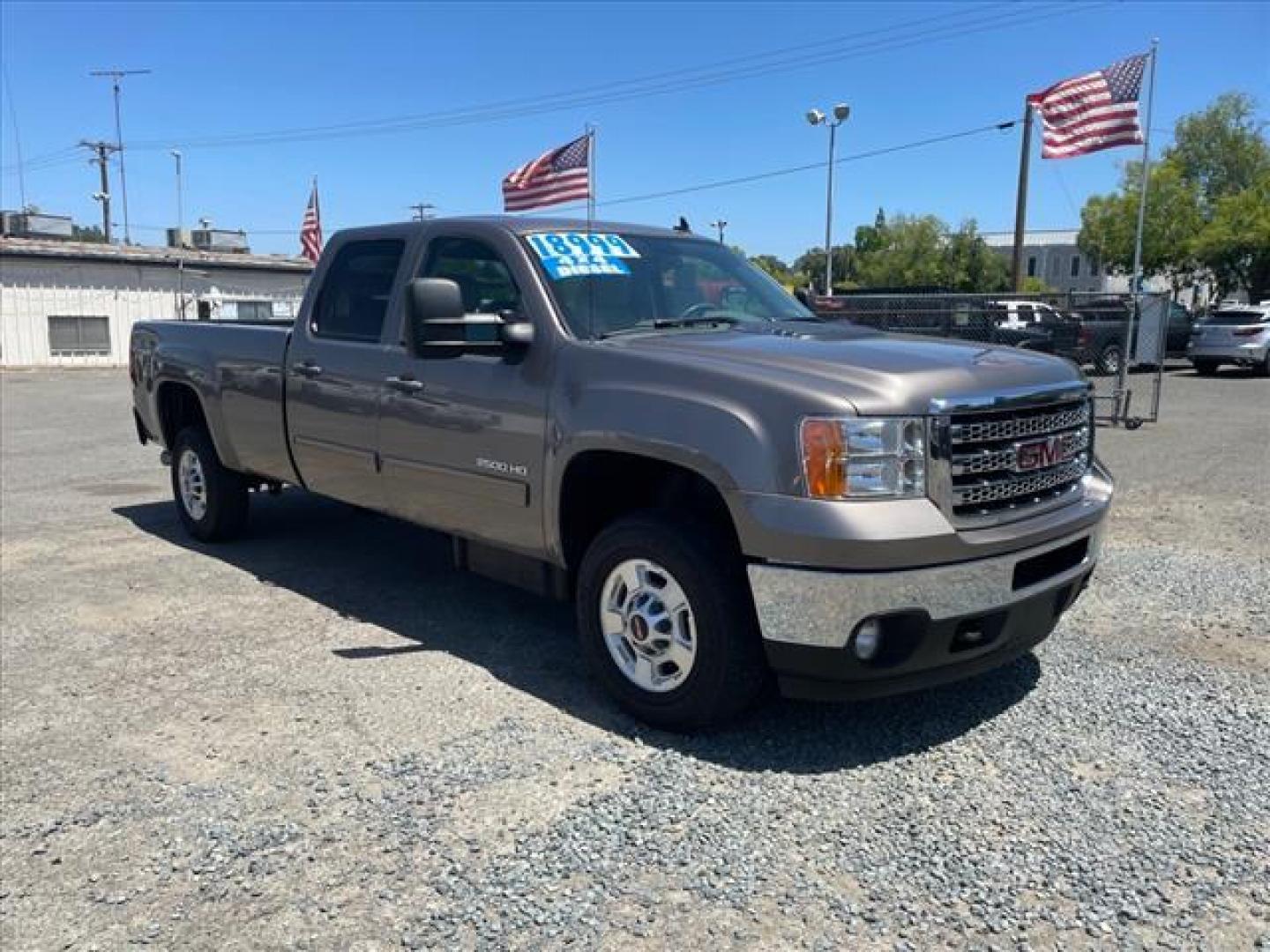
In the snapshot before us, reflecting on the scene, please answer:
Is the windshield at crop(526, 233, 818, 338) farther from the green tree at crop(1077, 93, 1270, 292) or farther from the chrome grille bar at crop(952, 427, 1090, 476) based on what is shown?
the green tree at crop(1077, 93, 1270, 292)

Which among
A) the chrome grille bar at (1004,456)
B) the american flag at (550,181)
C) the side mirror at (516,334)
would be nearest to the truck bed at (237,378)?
the side mirror at (516,334)

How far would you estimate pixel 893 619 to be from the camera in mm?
3396

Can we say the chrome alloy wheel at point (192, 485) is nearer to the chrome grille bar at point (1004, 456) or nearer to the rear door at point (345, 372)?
the rear door at point (345, 372)

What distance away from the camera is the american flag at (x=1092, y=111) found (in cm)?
1622

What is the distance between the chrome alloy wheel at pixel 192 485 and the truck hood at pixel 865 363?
3.96 metres

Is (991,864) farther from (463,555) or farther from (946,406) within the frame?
(463,555)

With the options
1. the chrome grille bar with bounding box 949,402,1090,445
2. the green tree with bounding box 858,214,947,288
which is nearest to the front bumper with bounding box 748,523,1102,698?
the chrome grille bar with bounding box 949,402,1090,445

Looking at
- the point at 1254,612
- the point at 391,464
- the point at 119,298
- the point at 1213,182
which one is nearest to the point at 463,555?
the point at 391,464

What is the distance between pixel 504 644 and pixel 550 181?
10277 millimetres

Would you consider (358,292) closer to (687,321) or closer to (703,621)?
(687,321)

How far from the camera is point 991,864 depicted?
3006 millimetres

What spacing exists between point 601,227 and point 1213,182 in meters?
57.4

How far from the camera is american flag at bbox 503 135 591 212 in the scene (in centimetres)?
1384

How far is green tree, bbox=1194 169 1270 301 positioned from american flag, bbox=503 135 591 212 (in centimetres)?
4009
